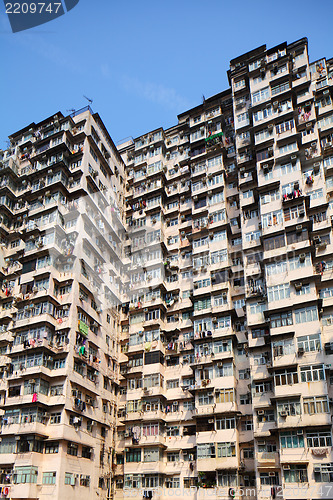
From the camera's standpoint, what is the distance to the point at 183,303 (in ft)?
120

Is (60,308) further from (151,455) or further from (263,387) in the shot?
(263,387)

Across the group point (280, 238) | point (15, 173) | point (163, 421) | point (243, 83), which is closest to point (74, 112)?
point (15, 173)

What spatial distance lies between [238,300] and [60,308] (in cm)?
1375

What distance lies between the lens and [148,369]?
1346 inches

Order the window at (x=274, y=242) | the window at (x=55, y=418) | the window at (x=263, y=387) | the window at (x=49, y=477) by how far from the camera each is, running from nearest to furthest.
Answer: the window at (x=49, y=477)
the window at (x=263, y=387)
the window at (x=55, y=418)
the window at (x=274, y=242)

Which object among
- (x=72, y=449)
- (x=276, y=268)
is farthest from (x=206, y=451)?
(x=276, y=268)

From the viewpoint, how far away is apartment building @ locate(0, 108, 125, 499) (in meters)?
28.6

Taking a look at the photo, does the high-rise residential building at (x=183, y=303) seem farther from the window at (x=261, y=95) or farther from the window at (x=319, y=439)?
the window at (x=261, y=95)

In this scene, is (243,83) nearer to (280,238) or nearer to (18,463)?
(280,238)

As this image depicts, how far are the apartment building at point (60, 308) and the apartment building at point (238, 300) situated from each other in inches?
99.8

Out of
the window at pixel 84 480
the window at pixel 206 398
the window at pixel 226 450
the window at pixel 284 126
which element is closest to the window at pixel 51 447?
the window at pixel 84 480

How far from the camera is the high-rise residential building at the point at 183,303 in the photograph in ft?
90.6

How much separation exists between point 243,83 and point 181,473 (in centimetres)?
3406

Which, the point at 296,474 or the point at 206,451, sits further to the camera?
the point at 206,451
